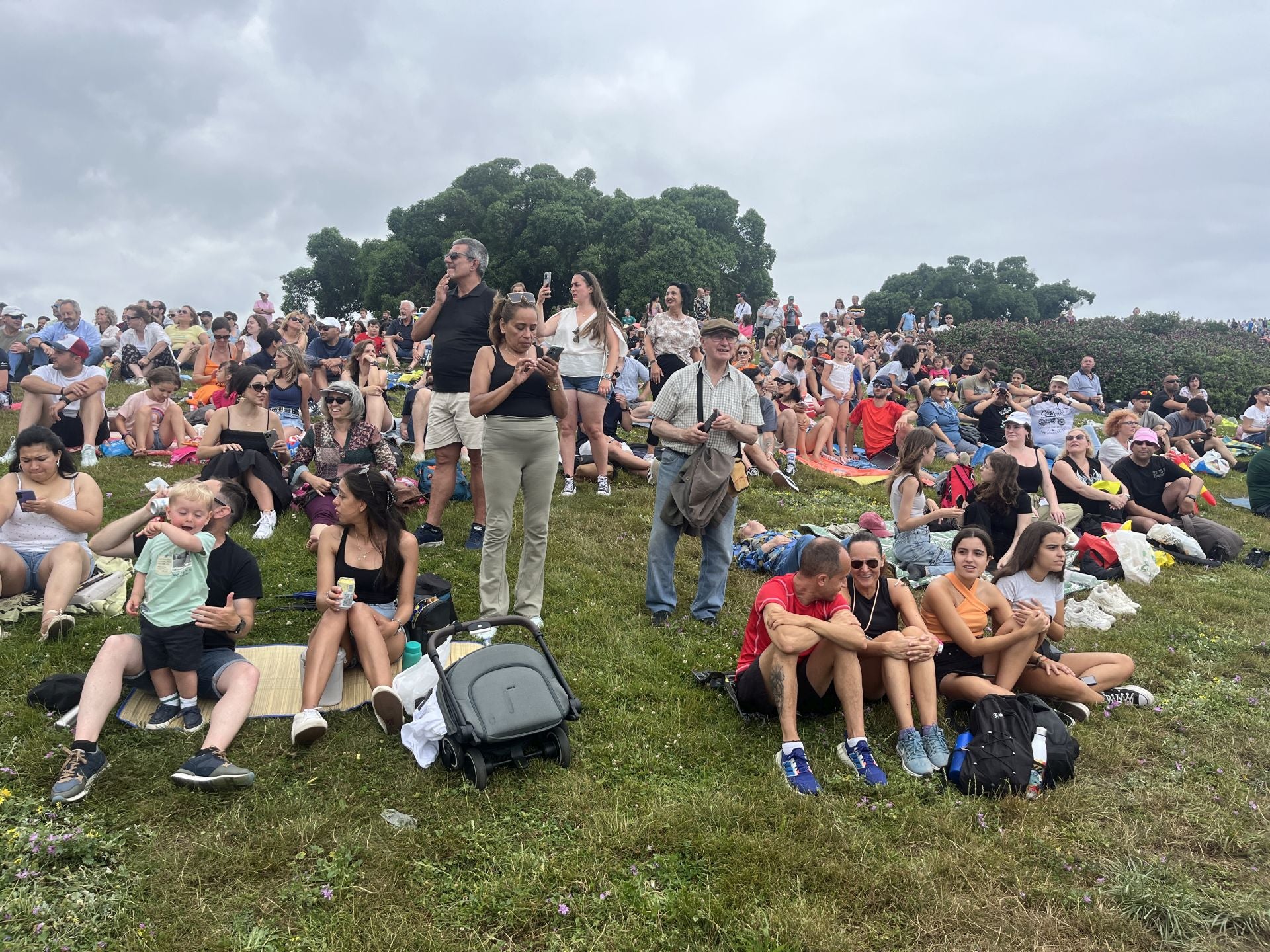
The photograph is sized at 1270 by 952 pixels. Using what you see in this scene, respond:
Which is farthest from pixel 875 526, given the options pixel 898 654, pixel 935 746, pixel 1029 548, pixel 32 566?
pixel 32 566

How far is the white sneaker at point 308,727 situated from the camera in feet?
13.2

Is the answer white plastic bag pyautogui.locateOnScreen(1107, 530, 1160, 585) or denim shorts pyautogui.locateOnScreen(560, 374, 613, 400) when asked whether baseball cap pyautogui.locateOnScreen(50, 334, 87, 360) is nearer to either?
denim shorts pyautogui.locateOnScreen(560, 374, 613, 400)

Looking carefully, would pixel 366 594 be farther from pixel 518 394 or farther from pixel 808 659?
pixel 808 659

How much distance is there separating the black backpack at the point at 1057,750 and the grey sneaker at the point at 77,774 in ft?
15.4

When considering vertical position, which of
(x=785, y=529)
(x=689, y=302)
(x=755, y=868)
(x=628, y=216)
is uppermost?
(x=628, y=216)

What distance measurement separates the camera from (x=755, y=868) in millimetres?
3297

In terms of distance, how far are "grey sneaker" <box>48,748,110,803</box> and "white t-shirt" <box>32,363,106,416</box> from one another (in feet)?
22.1

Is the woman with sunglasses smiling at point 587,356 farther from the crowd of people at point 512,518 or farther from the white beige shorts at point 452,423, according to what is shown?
the white beige shorts at point 452,423

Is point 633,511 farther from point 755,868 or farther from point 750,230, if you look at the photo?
point 750,230

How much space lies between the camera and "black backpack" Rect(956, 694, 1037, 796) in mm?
3969

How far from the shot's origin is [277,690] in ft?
15.2

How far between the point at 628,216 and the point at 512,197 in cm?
601

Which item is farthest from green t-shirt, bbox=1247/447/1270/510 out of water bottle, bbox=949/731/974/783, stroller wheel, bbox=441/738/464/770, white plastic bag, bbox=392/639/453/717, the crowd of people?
stroller wheel, bbox=441/738/464/770

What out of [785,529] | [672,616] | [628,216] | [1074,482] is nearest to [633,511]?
[785,529]
